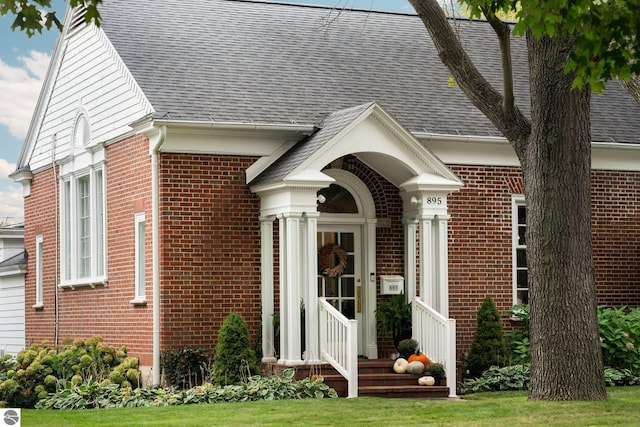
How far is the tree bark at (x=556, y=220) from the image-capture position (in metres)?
14.8

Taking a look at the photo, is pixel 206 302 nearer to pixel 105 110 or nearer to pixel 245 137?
A: pixel 245 137

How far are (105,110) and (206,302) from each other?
4409 mm

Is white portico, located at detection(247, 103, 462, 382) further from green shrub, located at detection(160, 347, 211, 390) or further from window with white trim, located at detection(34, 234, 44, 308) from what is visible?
window with white trim, located at detection(34, 234, 44, 308)

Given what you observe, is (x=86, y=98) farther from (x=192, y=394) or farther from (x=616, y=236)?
(x=616, y=236)

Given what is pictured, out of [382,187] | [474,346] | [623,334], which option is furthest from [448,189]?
[623,334]

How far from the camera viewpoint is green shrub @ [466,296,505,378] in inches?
747

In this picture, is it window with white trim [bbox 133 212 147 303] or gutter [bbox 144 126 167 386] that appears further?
window with white trim [bbox 133 212 147 303]

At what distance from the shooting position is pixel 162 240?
1792 cm

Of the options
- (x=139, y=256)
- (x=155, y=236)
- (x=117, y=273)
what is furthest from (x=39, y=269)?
(x=155, y=236)

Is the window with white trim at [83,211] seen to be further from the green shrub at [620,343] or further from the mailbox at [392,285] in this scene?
the green shrub at [620,343]

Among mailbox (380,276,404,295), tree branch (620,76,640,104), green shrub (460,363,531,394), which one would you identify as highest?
tree branch (620,76,640,104)

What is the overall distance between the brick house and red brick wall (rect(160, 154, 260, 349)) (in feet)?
0.09

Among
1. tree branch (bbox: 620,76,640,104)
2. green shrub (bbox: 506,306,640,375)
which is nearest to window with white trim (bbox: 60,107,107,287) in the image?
green shrub (bbox: 506,306,640,375)

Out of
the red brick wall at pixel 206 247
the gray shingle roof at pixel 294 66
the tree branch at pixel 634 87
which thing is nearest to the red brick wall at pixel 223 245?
the red brick wall at pixel 206 247
